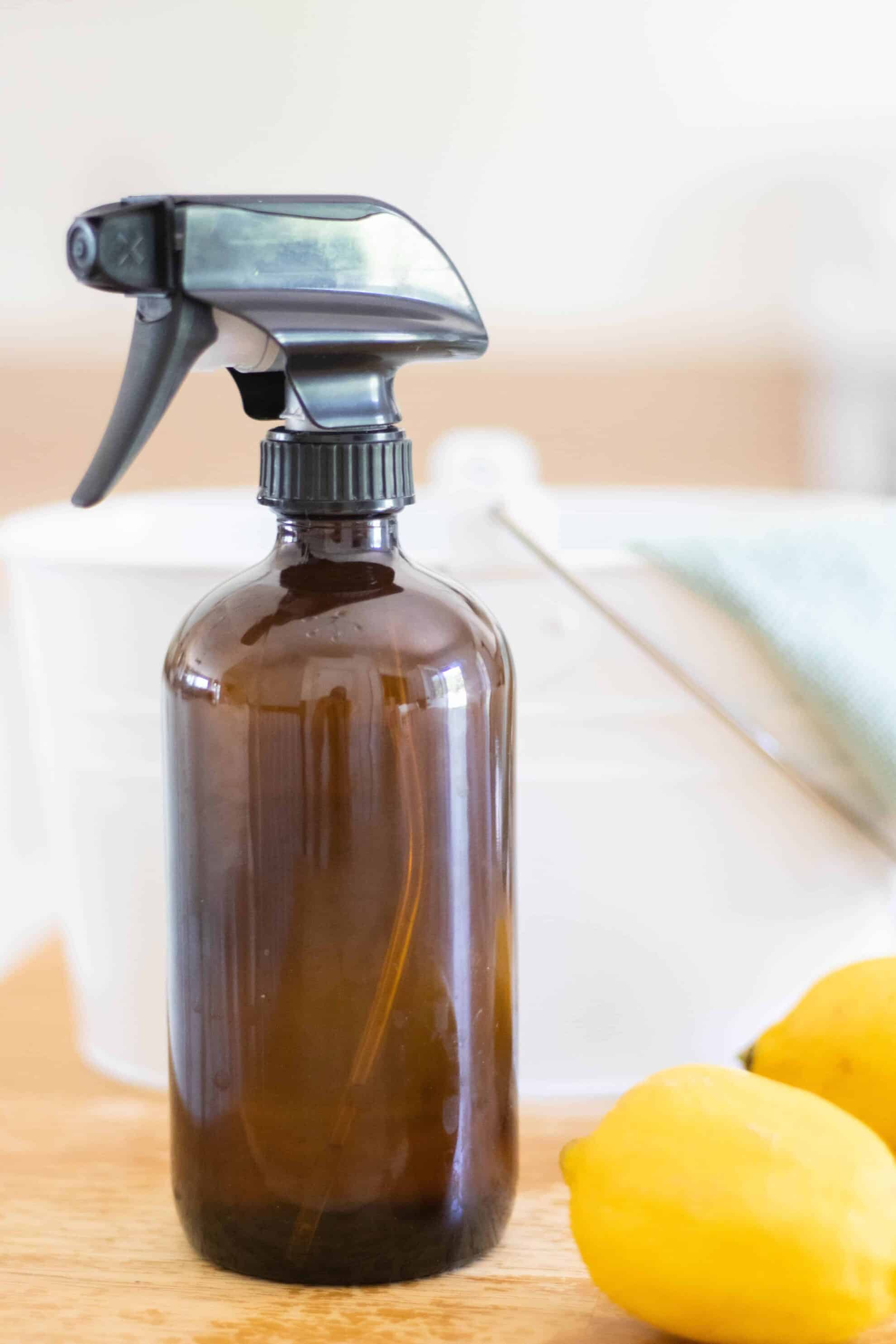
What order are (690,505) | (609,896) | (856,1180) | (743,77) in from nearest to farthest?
(856,1180) → (609,896) → (690,505) → (743,77)

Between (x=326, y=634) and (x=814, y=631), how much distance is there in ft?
0.64

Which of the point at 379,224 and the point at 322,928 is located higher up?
the point at 379,224

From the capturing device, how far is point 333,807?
0.36m

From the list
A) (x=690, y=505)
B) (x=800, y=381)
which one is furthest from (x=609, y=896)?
(x=800, y=381)

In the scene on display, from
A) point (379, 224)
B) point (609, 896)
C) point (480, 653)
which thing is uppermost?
point (379, 224)

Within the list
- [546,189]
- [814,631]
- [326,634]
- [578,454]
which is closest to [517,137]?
[546,189]

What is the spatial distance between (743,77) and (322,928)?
1099 mm

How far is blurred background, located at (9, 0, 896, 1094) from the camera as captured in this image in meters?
0.49

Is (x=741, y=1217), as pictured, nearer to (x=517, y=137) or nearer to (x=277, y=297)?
(x=277, y=297)

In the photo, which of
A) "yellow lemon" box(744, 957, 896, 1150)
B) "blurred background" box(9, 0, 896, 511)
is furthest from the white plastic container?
"blurred background" box(9, 0, 896, 511)

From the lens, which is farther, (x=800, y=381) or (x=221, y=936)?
(x=800, y=381)

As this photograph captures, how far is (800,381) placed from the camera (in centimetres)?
130

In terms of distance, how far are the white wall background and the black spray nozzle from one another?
0.80 meters

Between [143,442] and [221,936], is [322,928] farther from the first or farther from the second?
[143,442]
